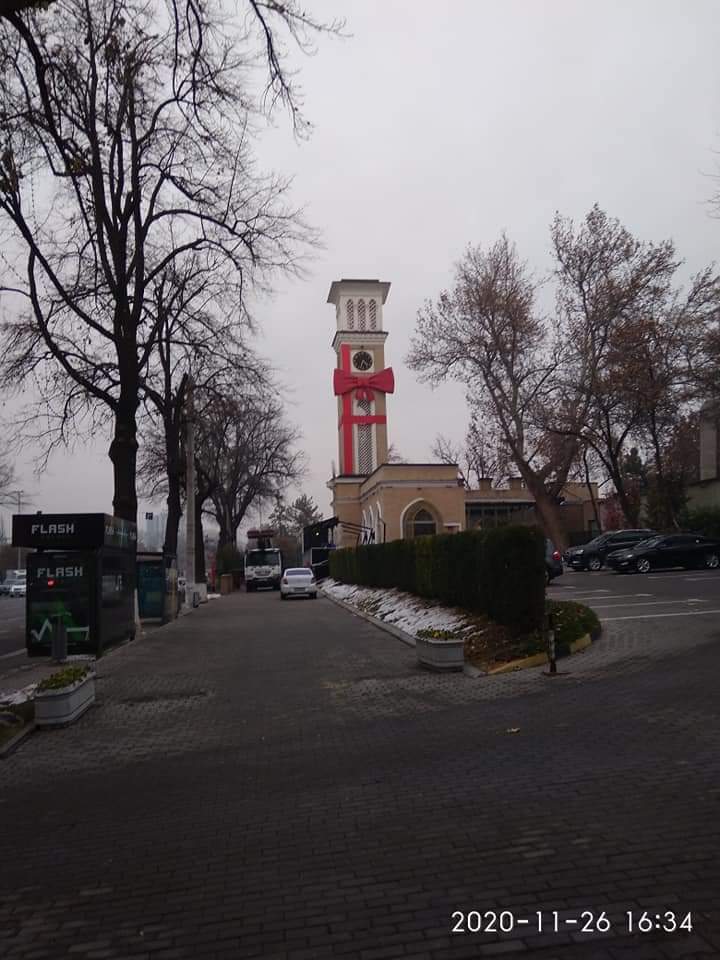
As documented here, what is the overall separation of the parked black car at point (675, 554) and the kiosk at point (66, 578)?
76.1ft

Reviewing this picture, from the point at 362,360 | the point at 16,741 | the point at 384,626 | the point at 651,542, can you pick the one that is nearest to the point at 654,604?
the point at 384,626

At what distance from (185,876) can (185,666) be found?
11.0 metres

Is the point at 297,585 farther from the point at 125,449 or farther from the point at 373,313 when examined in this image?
the point at 373,313

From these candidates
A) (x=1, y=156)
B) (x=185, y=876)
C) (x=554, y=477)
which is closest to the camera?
(x=185, y=876)

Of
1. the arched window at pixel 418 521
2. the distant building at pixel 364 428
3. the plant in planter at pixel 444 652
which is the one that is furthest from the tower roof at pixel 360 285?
the plant in planter at pixel 444 652

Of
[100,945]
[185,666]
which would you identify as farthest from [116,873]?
[185,666]

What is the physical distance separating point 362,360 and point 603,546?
30.0 metres

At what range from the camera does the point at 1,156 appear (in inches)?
462

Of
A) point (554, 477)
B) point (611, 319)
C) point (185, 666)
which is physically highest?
point (611, 319)

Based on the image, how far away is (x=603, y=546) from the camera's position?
1572 inches

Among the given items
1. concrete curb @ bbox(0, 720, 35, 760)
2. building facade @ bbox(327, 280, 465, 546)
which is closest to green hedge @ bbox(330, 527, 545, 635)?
concrete curb @ bbox(0, 720, 35, 760)

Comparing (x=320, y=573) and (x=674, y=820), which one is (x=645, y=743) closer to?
(x=674, y=820)

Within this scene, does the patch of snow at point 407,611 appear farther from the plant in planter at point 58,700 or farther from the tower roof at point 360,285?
the tower roof at point 360,285

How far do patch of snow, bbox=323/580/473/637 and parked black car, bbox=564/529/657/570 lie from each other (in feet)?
37.7
